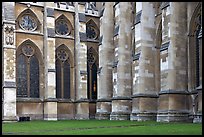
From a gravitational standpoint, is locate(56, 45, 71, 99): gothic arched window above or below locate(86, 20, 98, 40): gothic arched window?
below

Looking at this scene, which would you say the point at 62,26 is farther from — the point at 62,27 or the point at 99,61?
the point at 99,61

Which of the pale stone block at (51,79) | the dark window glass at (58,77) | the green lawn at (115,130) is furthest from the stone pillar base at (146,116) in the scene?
the dark window glass at (58,77)

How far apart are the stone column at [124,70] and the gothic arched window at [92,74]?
7582 millimetres

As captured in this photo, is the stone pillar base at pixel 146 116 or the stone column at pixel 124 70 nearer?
the stone pillar base at pixel 146 116

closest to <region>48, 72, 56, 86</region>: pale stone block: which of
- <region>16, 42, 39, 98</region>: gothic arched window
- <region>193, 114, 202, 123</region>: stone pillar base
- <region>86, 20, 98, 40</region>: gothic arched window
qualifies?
<region>16, 42, 39, 98</region>: gothic arched window

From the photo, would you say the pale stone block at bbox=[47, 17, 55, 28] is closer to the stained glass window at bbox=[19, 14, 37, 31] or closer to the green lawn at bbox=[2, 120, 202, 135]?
the stained glass window at bbox=[19, 14, 37, 31]

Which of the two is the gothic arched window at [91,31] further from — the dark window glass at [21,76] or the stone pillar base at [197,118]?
the stone pillar base at [197,118]

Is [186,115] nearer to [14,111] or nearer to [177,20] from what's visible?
[177,20]

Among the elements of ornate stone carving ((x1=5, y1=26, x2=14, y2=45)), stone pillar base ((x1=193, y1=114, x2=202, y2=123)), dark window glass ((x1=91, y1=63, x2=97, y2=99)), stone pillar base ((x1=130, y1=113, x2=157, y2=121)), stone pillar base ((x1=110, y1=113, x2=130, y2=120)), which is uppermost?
ornate stone carving ((x1=5, y1=26, x2=14, y2=45))

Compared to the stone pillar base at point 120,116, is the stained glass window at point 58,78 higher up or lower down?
higher up

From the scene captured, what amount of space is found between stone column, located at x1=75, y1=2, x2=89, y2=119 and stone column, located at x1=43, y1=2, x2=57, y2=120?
302 centimetres

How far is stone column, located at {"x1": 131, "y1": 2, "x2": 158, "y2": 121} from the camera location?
27172mm

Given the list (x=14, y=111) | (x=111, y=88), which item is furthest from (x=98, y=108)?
(x=14, y=111)

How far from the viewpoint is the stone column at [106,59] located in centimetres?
3569
